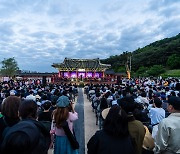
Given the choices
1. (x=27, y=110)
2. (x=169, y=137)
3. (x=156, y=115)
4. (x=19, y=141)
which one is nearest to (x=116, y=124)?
(x=169, y=137)

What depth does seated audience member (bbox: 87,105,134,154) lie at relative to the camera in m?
2.50

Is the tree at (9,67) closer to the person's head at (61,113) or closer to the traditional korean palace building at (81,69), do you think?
the traditional korean palace building at (81,69)

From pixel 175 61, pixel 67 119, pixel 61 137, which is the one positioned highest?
pixel 175 61

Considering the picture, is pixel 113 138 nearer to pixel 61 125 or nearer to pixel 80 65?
pixel 61 125

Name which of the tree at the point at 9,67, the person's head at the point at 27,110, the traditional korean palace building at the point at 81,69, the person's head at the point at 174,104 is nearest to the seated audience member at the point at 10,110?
the person's head at the point at 27,110

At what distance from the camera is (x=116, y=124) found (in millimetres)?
2527

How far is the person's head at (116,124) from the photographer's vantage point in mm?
2512

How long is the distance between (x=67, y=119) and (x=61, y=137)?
0.32 m

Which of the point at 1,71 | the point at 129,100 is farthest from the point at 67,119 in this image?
the point at 1,71

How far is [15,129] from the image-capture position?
1.84 metres

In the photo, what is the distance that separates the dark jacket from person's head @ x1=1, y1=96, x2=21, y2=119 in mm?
1009

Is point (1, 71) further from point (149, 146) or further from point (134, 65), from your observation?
point (149, 146)

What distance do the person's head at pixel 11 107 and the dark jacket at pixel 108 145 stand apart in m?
1.01

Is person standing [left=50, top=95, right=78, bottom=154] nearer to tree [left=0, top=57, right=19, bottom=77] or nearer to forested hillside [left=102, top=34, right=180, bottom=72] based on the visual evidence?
tree [left=0, top=57, right=19, bottom=77]
